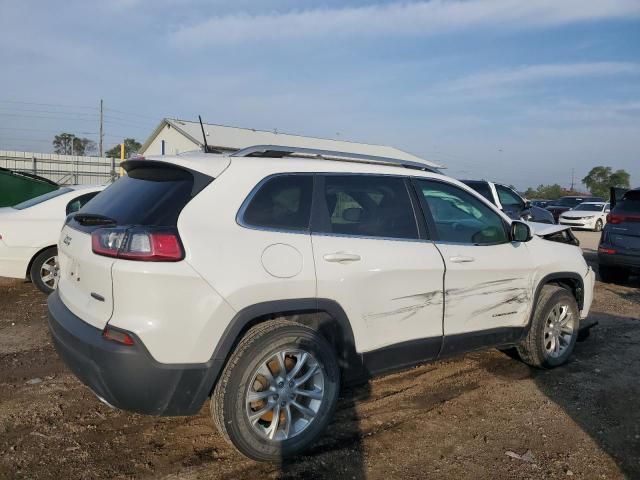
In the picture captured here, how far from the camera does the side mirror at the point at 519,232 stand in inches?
171

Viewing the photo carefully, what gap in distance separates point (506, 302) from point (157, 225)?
111 inches

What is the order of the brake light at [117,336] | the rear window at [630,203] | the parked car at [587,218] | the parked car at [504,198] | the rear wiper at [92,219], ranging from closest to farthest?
the brake light at [117,336] < the rear wiper at [92,219] < the rear window at [630,203] < the parked car at [504,198] < the parked car at [587,218]

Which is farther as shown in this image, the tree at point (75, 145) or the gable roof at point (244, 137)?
the tree at point (75, 145)

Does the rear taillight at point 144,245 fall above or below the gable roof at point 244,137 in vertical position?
below

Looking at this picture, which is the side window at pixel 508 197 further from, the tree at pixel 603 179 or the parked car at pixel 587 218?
the tree at pixel 603 179

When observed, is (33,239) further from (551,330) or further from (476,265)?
(551,330)

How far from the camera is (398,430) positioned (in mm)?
3621

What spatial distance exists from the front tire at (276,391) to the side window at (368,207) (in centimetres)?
71

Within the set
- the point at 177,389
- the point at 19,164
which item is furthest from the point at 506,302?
the point at 19,164

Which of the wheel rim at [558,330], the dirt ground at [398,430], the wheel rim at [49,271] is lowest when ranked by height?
the dirt ground at [398,430]

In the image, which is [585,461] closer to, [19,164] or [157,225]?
[157,225]

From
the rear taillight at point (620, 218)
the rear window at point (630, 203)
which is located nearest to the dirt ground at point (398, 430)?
the rear taillight at point (620, 218)

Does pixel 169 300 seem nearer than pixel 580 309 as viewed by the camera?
Yes

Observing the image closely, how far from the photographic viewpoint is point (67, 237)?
335 centimetres
